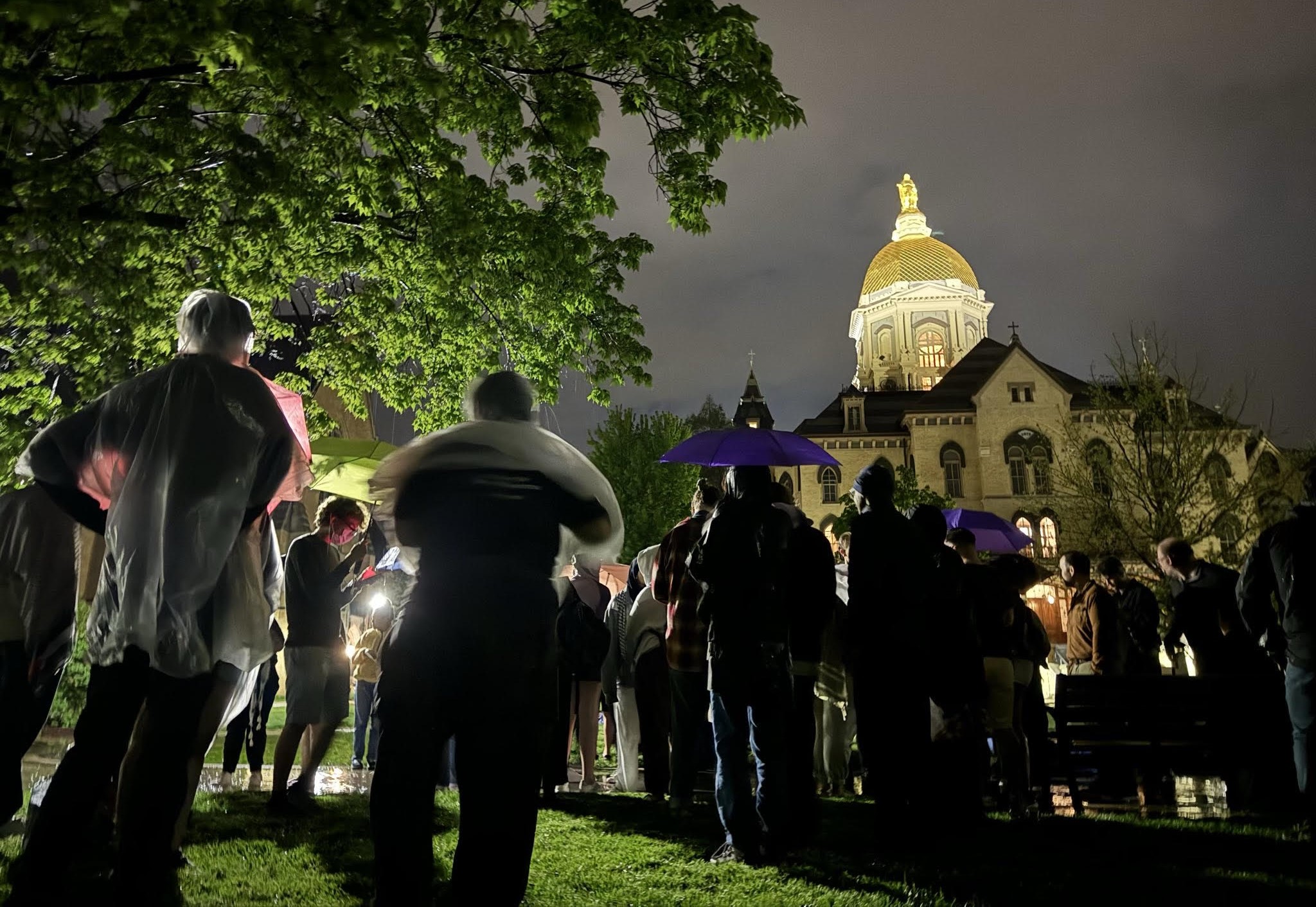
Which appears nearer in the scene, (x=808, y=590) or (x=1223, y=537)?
(x=808, y=590)

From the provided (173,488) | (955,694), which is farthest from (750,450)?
(173,488)

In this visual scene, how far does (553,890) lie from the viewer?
4.25 m

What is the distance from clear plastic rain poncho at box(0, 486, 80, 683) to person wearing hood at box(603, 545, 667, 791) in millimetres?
4249

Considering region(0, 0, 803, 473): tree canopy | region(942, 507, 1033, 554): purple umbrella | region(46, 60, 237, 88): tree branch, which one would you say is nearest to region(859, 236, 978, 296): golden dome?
region(942, 507, 1033, 554): purple umbrella

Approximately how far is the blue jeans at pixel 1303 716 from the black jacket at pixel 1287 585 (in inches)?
2.8

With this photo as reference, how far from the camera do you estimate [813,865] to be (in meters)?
4.67

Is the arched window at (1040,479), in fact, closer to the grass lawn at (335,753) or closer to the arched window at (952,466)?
the arched window at (952,466)

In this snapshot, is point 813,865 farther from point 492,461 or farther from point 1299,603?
point 1299,603

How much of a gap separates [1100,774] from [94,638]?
24.8ft

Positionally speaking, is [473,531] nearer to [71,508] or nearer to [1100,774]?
[71,508]

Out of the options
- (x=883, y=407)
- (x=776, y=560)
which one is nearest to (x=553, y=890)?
(x=776, y=560)

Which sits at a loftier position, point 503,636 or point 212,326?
point 212,326

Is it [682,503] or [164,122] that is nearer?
[164,122]

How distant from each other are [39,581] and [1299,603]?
7101 millimetres
